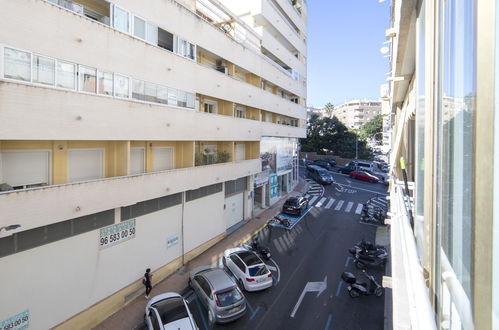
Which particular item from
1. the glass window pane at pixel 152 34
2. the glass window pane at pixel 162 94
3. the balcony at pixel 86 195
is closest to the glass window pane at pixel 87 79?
the glass window pane at pixel 162 94

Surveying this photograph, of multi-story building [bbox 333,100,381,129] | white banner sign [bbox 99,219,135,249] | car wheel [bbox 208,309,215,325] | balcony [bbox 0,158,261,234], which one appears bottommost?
car wheel [bbox 208,309,215,325]

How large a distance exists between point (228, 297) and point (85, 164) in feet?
25.8

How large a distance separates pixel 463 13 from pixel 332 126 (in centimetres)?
5921

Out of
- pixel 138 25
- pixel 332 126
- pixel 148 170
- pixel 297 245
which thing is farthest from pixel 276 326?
pixel 332 126

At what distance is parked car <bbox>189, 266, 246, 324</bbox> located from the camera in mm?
10859

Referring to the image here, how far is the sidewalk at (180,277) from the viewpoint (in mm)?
11109

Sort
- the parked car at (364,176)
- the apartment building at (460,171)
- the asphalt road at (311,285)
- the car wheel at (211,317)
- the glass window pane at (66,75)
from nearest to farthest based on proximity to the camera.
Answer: the apartment building at (460,171)
the glass window pane at (66,75)
the car wheel at (211,317)
the asphalt road at (311,285)
the parked car at (364,176)

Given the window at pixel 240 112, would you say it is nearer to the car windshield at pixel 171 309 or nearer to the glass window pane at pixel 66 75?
the glass window pane at pixel 66 75

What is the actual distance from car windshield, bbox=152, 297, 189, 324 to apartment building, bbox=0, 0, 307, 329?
9.32ft

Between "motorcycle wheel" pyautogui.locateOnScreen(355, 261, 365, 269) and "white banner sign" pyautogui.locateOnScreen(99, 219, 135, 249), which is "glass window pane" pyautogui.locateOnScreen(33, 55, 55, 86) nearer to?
"white banner sign" pyautogui.locateOnScreen(99, 219, 135, 249)

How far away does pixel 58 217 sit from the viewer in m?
9.12

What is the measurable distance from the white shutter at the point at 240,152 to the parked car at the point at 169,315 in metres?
13.6

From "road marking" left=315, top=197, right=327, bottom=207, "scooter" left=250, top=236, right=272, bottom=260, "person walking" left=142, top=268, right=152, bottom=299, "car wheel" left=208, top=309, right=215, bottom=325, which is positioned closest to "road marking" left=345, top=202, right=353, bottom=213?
"road marking" left=315, top=197, right=327, bottom=207

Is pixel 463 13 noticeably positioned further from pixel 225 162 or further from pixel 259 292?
pixel 225 162
